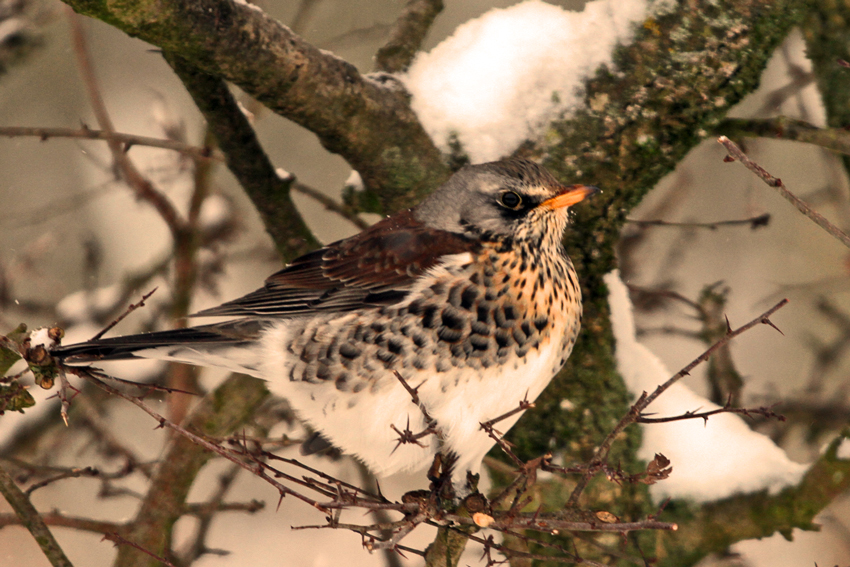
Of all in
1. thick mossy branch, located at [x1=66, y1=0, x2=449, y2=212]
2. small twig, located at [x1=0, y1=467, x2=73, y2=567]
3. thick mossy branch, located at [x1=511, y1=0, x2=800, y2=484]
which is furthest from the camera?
thick mossy branch, located at [x1=511, y1=0, x2=800, y2=484]

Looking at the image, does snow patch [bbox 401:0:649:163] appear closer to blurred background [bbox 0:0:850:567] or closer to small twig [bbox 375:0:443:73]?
small twig [bbox 375:0:443:73]

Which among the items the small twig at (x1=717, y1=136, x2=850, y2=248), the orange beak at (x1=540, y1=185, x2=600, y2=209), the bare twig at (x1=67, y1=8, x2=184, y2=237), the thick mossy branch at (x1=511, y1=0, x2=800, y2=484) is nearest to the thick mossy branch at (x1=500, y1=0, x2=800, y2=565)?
the thick mossy branch at (x1=511, y1=0, x2=800, y2=484)

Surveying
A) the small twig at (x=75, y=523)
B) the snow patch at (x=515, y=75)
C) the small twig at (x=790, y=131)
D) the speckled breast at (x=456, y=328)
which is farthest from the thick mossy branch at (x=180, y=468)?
the small twig at (x=790, y=131)

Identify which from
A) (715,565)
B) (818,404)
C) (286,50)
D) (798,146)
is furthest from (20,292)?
→ (798,146)

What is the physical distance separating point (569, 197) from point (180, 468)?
198cm

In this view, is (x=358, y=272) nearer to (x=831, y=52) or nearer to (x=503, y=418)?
(x=503, y=418)

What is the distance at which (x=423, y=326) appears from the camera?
243 centimetres

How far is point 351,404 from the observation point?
253 cm

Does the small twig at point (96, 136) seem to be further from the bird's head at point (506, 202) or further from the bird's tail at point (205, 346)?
the bird's head at point (506, 202)

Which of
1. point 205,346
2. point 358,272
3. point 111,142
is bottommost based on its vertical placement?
point 205,346

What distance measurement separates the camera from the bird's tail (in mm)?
2516

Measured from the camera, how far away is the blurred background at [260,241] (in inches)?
176

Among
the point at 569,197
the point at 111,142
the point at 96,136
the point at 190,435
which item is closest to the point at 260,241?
the point at 111,142

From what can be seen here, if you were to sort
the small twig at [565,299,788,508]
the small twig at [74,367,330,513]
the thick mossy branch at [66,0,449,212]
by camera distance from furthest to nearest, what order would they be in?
1. the thick mossy branch at [66,0,449,212]
2. the small twig at [74,367,330,513]
3. the small twig at [565,299,788,508]
